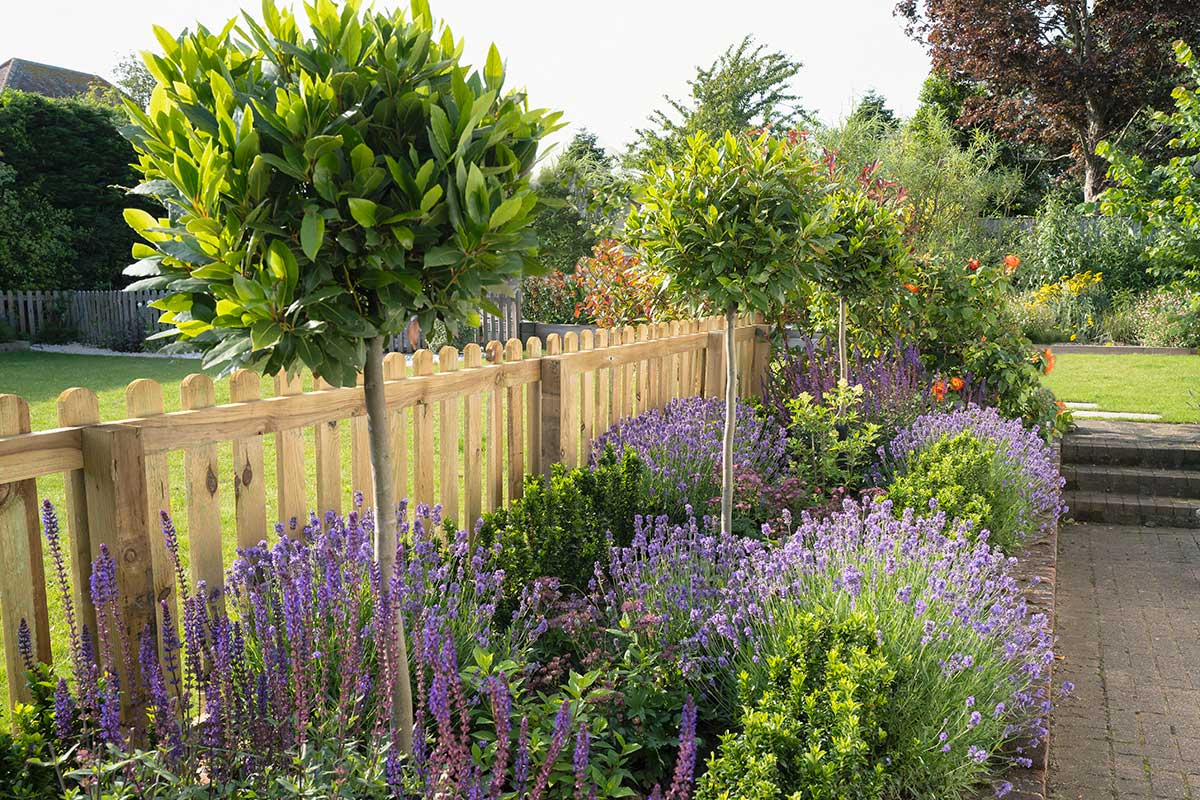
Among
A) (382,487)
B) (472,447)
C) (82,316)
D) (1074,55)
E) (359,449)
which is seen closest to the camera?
(382,487)

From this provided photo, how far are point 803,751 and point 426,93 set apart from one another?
1758 millimetres

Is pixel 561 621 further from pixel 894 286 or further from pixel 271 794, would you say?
pixel 894 286

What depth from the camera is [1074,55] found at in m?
22.0

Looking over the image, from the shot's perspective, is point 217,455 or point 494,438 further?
point 494,438

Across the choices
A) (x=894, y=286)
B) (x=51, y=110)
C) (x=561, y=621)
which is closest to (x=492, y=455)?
(x=561, y=621)

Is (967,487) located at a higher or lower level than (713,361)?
lower

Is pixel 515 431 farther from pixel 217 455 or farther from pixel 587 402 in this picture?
pixel 217 455

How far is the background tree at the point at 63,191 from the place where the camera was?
55.9ft

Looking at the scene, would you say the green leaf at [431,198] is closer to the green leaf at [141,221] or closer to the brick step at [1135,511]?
the green leaf at [141,221]

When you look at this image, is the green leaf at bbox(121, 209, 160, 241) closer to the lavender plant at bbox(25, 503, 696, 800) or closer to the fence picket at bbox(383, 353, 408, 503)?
the lavender plant at bbox(25, 503, 696, 800)

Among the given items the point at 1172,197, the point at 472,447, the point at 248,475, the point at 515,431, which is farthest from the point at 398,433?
the point at 1172,197

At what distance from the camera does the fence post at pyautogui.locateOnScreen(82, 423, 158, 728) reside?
2285mm

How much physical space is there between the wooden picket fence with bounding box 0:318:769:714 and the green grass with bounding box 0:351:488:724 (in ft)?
0.69

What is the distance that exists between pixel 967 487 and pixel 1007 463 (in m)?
0.63
